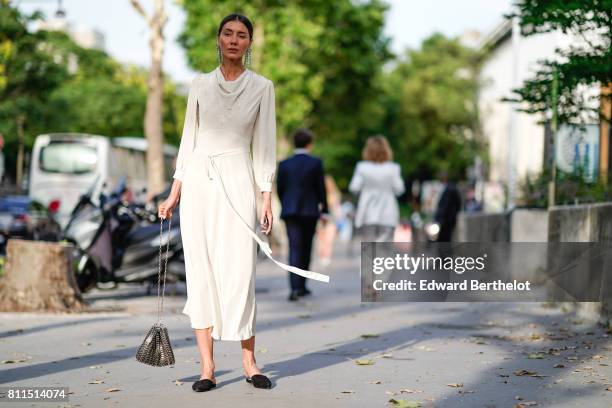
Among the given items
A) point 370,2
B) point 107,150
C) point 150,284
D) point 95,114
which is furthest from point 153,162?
point 95,114

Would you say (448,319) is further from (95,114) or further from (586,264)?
(95,114)

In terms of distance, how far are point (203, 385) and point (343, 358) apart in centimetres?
185

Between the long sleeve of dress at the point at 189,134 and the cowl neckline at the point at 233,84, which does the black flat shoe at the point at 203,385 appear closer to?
the long sleeve of dress at the point at 189,134

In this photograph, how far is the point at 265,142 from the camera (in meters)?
6.74

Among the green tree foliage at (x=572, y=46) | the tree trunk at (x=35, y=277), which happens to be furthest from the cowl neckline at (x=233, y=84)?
the tree trunk at (x=35, y=277)

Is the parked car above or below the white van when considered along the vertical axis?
below

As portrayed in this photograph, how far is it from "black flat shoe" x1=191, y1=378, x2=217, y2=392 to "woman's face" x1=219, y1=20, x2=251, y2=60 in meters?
1.77

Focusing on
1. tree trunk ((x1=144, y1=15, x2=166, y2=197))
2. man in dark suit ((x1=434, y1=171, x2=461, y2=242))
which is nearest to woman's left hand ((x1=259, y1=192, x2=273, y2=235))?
man in dark suit ((x1=434, y1=171, x2=461, y2=242))

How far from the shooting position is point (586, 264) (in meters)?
10.7

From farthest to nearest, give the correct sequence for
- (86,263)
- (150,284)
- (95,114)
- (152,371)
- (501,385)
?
(95,114)
(150,284)
(86,263)
(152,371)
(501,385)

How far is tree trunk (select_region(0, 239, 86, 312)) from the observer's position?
11.4 metres

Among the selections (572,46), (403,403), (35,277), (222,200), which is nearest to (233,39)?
(222,200)

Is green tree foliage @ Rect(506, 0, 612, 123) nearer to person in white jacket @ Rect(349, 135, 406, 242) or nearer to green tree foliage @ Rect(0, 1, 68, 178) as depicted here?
person in white jacket @ Rect(349, 135, 406, 242)

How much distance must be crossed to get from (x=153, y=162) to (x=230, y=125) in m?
17.9
